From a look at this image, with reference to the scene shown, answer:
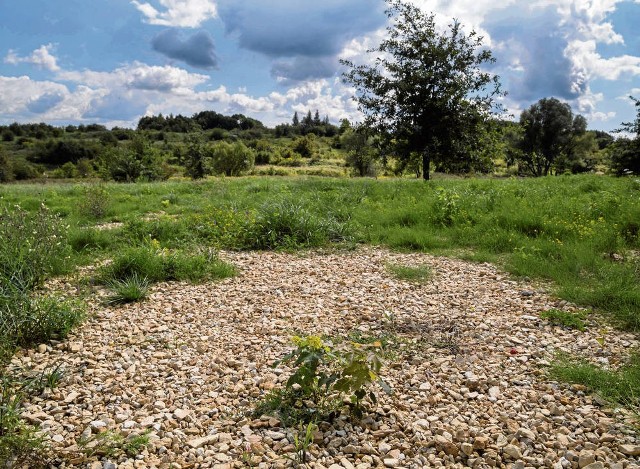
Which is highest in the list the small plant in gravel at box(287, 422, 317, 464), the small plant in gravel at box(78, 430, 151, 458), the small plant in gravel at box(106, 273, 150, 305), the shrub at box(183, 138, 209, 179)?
the shrub at box(183, 138, 209, 179)

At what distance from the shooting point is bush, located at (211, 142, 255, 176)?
60.5 meters

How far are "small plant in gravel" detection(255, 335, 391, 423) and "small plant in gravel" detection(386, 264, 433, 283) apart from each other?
3.32m

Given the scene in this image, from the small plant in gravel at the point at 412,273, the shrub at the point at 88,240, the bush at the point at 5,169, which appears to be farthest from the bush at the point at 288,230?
the bush at the point at 5,169

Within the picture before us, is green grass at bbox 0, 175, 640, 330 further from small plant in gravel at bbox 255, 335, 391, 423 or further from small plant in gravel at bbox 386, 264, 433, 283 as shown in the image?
small plant in gravel at bbox 255, 335, 391, 423

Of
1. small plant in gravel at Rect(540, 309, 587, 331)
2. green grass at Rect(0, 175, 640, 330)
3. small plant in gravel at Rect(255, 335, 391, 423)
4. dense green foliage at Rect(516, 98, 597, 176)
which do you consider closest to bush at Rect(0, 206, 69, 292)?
green grass at Rect(0, 175, 640, 330)

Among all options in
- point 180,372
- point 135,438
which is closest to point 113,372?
point 180,372

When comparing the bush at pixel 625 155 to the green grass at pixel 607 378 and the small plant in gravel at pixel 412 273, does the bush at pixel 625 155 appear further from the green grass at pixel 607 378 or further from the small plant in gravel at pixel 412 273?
the green grass at pixel 607 378

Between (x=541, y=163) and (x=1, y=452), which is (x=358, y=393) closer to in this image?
(x=1, y=452)

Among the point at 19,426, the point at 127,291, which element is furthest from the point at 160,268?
the point at 19,426

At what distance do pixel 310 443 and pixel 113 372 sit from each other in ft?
7.11

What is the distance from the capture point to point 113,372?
13.4 feet

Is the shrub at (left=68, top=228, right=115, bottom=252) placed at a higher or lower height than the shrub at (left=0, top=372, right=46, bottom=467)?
higher

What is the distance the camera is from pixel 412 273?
6980 mm

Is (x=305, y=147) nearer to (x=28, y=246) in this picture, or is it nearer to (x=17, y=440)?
(x=28, y=246)
